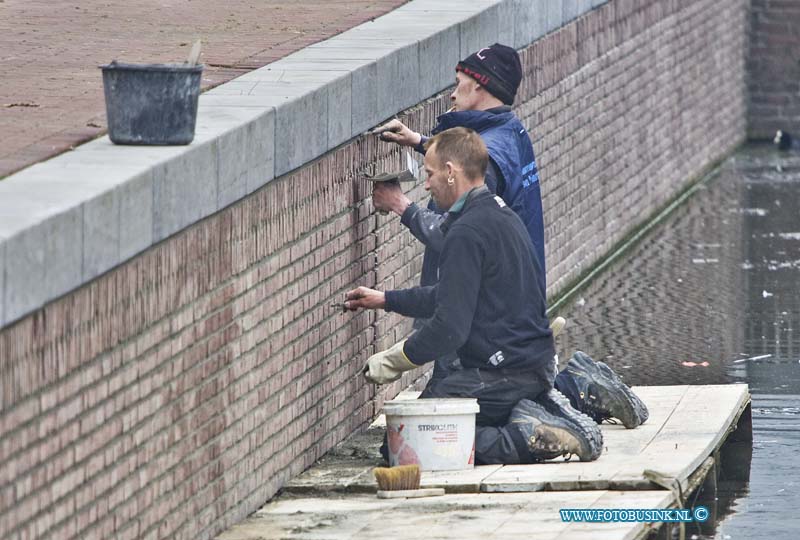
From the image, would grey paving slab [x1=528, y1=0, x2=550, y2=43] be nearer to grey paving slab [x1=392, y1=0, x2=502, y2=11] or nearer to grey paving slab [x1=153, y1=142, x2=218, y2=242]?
grey paving slab [x1=392, y1=0, x2=502, y2=11]

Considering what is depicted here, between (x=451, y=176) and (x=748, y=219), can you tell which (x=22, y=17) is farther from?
(x=748, y=219)

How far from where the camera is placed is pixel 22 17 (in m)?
10.8

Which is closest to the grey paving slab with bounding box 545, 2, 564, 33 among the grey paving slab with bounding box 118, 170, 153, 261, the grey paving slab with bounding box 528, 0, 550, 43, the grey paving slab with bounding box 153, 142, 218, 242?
the grey paving slab with bounding box 528, 0, 550, 43

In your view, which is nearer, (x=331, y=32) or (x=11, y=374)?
(x=11, y=374)

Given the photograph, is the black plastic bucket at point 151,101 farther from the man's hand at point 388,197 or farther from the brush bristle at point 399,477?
the man's hand at point 388,197

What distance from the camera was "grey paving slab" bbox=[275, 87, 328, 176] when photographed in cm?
720

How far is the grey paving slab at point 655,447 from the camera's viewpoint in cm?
716

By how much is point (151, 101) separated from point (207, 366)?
93 centimetres

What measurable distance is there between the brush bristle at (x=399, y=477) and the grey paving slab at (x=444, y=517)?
0.23 feet

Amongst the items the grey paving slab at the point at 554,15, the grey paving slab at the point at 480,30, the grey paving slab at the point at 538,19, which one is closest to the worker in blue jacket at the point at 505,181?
the grey paving slab at the point at 480,30

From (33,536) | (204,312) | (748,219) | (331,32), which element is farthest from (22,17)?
(748,219)

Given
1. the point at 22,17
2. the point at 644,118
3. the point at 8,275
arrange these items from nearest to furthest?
the point at 8,275 → the point at 22,17 → the point at 644,118

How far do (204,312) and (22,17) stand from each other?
4.74 metres

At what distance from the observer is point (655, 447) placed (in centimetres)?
785
